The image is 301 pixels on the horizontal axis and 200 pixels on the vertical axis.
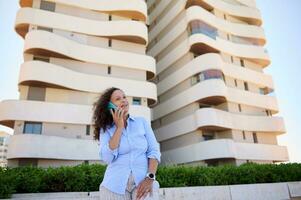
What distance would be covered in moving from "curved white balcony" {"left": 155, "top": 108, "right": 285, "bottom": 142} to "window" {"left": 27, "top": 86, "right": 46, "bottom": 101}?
1192cm

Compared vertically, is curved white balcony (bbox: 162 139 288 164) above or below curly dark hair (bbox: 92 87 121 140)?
above

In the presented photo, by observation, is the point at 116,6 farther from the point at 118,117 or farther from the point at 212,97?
the point at 118,117

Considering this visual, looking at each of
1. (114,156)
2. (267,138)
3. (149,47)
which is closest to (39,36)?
(149,47)

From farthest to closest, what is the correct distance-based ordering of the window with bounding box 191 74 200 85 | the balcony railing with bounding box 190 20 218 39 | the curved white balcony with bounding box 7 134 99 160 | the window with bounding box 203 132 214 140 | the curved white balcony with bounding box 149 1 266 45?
the curved white balcony with bounding box 149 1 266 45 → the balcony railing with bounding box 190 20 218 39 → the window with bounding box 191 74 200 85 → the window with bounding box 203 132 214 140 → the curved white balcony with bounding box 7 134 99 160

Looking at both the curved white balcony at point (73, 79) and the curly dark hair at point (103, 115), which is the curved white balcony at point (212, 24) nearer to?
the curved white balcony at point (73, 79)

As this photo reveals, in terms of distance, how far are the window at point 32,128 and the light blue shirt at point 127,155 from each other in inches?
665

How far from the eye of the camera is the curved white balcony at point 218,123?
21.4 meters

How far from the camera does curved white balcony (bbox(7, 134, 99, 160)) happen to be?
16.3 meters

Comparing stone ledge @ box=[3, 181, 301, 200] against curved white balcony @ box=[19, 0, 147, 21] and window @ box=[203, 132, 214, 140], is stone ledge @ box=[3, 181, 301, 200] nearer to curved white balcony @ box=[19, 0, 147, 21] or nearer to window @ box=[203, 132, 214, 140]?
window @ box=[203, 132, 214, 140]

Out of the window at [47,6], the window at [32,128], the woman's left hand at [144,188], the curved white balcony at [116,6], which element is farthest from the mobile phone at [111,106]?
the curved white balcony at [116,6]

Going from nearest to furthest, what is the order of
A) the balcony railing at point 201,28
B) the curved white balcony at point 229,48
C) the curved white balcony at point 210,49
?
the curved white balcony at point 229,48
the curved white balcony at point 210,49
the balcony railing at point 201,28

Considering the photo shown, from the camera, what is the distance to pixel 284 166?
14445mm

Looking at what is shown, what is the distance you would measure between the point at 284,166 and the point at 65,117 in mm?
14655

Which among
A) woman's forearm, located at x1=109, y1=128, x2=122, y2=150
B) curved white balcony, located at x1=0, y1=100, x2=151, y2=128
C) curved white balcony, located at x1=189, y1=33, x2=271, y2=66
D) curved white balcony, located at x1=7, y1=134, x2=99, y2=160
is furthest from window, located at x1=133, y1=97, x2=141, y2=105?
woman's forearm, located at x1=109, y1=128, x2=122, y2=150
